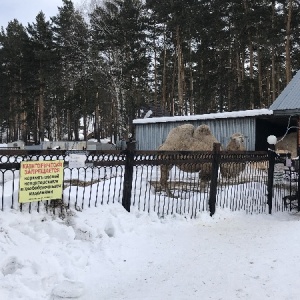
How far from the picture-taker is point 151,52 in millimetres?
32156

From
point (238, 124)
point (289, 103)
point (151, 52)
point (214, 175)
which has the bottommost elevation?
point (214, 175)

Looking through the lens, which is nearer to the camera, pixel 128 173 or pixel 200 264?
pixel 200 264

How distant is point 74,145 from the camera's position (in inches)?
1233

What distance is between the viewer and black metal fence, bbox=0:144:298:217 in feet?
15.8

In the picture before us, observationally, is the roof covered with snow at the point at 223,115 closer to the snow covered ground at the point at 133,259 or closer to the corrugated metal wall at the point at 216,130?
the corrugated metal wall at the point at 216,130

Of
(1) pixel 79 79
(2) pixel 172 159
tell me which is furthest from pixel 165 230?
(1) pixel 79 79

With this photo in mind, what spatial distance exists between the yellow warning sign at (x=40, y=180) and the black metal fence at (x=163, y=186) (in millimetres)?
112

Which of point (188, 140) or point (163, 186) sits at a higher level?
point (188, 140)

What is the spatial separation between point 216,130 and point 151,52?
16.8m

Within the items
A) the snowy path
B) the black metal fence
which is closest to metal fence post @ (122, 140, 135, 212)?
the black metal fence

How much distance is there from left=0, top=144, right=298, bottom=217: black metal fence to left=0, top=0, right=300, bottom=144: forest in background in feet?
48.4

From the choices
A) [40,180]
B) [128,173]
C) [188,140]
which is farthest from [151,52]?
[40,180]

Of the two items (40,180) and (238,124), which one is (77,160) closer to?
(40,180)

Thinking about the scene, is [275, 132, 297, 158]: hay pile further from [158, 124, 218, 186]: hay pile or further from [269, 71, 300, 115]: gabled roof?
[158, 124, 218, 186]: hay pile
